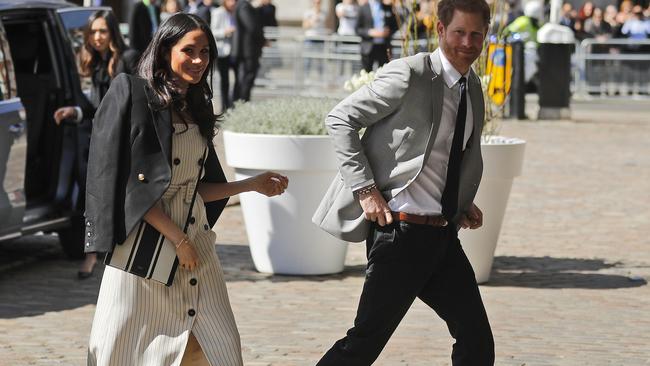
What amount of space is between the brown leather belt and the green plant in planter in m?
3.62

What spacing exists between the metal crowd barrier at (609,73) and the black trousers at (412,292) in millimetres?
20157

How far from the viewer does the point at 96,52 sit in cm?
900

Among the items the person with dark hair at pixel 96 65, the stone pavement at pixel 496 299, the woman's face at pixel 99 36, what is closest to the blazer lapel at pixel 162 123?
the stone pavement at pixel 496 299

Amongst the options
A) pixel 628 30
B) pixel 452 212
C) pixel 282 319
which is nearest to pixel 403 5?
pixel 282 319

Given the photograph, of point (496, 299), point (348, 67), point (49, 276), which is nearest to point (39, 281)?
point (49, 276)

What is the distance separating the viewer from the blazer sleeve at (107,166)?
14.5 ft

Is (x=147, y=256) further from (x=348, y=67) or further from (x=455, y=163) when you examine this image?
(x=348, y=67)

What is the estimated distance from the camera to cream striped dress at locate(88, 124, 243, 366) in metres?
4.54

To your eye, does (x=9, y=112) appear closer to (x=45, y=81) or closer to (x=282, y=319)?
(x=45, y=81)

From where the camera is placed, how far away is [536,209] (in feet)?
39.7

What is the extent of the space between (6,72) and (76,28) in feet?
3.17

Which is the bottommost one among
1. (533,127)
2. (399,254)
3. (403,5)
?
(533,127)

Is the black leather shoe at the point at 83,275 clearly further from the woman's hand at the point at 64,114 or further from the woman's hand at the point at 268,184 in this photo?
the woman's hand at the point at 268,184

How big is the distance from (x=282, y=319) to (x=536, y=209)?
504 cm
